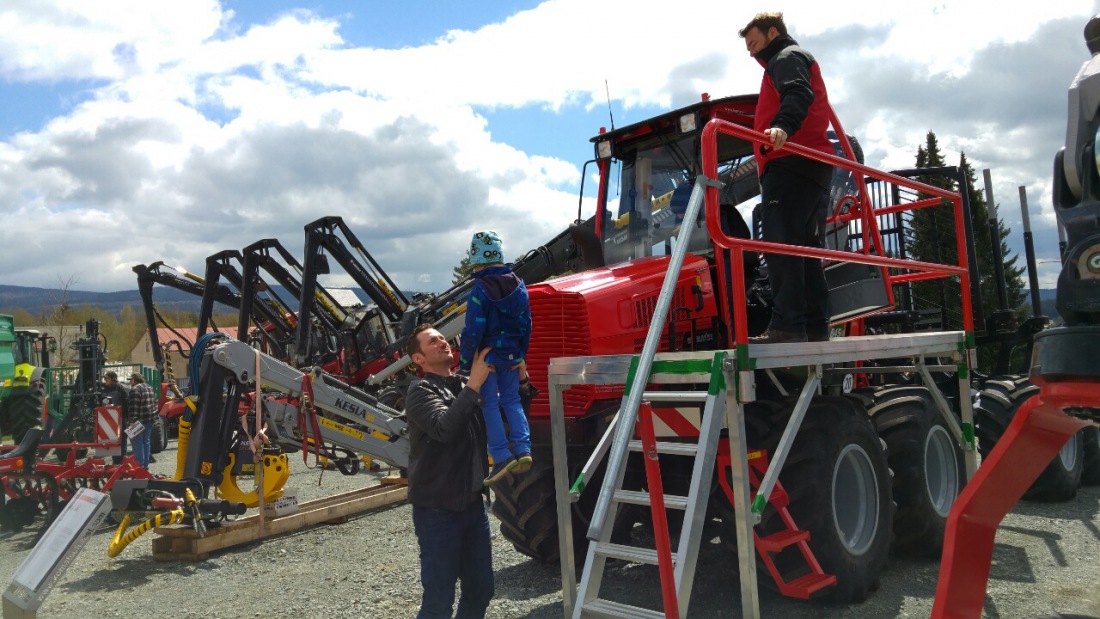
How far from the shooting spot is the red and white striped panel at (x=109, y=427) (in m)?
11.0

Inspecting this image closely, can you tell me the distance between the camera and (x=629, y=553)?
3.72m

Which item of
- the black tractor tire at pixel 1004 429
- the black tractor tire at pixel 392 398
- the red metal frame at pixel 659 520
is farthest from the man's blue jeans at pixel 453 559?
the black tractor tire at pixel 392 398

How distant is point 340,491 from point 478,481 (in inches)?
288

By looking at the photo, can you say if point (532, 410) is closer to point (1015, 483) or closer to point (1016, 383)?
point (1015, 483)

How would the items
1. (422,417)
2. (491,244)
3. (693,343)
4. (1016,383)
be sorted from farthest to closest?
(1016,383)
(693,343)
(491,244)
(422,417)

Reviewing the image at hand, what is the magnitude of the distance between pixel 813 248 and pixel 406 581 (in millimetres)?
3674

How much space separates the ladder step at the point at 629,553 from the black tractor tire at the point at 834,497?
116 centimetres

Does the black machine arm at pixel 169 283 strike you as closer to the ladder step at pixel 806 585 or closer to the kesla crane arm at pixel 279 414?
the kesla crane arm at pixel 279 414

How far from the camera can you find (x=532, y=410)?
18.2ft

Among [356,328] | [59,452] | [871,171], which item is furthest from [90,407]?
[871,171]

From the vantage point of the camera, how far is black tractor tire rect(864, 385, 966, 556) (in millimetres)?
5988

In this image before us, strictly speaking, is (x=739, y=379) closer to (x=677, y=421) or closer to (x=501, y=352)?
(x=677, y=421)

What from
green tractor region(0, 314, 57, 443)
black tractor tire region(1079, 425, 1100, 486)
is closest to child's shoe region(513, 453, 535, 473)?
black tractor tire region(1079, 425, 1100, 486)

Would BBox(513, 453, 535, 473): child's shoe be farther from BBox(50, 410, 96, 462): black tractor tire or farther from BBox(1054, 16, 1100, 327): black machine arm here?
BBox(50, 410, 96, 462): black tractor tire
